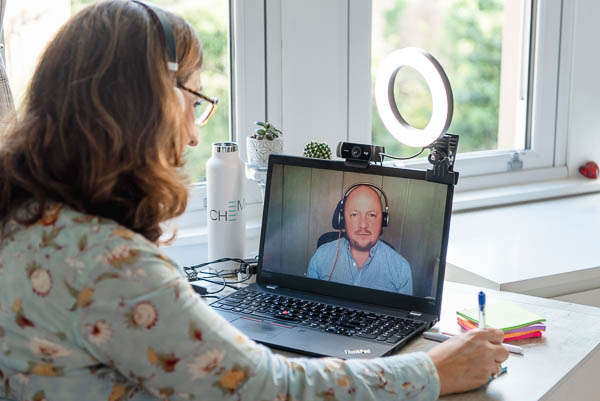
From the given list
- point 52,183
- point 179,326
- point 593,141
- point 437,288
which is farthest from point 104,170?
point 593,141

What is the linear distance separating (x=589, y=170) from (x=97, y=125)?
6.45ft

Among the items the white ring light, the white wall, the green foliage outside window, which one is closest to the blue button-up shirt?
the white ring light

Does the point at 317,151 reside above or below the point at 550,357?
above

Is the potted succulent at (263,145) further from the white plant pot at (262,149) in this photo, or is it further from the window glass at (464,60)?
the window glass at (464,60)

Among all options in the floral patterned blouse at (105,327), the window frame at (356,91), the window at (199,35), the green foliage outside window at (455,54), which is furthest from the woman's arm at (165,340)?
the green foliage outside window at (455,54)

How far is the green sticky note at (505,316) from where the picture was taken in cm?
124

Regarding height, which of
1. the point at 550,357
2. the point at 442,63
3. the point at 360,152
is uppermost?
the point at 442,63

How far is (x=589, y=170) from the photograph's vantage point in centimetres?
243

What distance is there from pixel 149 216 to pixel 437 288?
0.58 metres

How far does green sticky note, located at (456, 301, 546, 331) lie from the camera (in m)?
1.24

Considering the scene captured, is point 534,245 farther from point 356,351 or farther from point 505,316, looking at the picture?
point 356,351

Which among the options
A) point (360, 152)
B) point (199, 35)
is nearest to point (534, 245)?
point (360, 152)

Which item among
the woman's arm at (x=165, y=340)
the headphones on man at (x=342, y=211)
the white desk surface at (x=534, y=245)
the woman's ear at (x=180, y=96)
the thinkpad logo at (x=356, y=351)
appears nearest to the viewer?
the woman's arm at (x=165, y=340)

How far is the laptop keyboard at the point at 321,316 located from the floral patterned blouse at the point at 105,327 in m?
0.36
